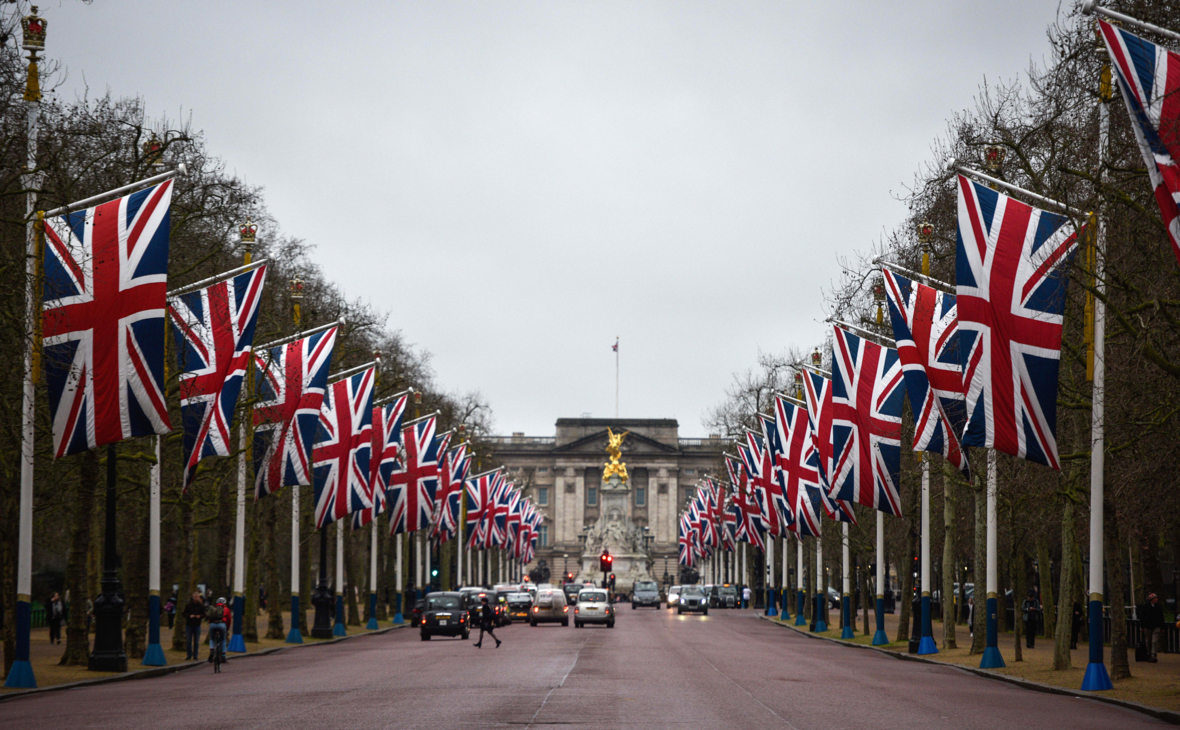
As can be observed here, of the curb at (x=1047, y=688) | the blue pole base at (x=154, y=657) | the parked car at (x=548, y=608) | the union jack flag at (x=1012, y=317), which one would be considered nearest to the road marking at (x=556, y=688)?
the union jack flag at (x=1012, y=317)

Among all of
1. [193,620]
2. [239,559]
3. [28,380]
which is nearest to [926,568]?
[239,559]

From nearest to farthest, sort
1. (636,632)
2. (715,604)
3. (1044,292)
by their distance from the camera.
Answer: (1044,292), (636,632), (715,604)

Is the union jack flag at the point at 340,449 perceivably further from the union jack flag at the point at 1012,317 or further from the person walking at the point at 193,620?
the union jack flag at the point at 1012,317

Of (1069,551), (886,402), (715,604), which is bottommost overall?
(715,604)

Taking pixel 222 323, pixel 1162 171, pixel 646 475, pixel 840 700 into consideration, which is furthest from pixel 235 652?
pixel 646 475

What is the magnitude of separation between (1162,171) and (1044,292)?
5.25m

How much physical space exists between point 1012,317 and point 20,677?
18.3 m

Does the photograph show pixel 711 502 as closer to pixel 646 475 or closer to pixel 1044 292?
pixel 1044 292

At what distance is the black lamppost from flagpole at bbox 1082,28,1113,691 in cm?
1893

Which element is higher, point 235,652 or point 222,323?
point 222,323

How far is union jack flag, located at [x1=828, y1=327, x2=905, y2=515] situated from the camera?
3428 centimetres

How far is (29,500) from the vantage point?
24.9 metres

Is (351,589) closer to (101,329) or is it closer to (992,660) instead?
(992,660)

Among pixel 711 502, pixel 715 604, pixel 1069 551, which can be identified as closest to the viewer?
pixel 1069 551
